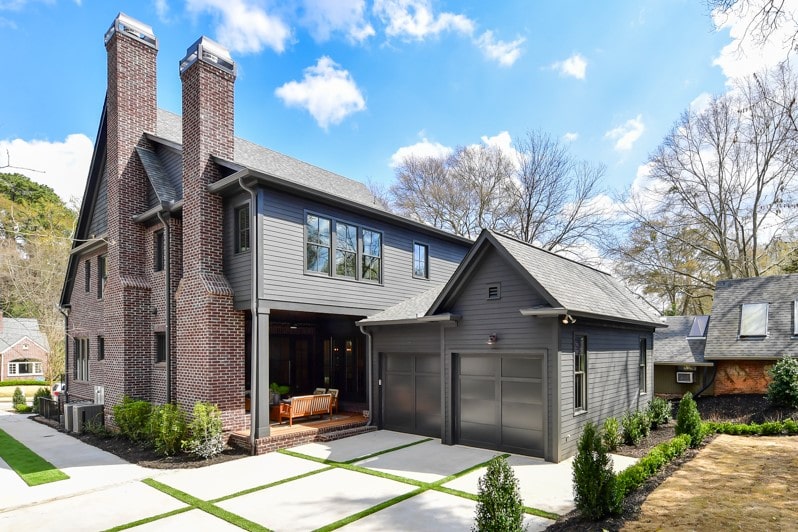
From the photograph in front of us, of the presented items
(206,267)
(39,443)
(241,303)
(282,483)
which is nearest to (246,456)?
(282,483)

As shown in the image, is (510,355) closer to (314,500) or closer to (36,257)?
(314,500)

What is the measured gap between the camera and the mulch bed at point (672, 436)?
583 centimetres

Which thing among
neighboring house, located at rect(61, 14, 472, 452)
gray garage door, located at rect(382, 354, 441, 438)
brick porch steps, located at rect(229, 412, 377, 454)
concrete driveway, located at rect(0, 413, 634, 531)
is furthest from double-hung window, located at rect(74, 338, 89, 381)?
gray garage door, located at rect(382, 354, 441, 438)

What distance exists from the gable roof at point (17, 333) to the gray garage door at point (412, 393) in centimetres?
3412

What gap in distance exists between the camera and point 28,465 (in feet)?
32.5

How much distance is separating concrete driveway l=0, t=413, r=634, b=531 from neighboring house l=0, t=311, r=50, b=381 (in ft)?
105

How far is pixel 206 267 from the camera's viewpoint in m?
11.0

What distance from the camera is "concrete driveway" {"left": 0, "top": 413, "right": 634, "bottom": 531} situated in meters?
6.37

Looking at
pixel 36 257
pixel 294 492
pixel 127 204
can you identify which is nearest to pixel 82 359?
pixel 127 204

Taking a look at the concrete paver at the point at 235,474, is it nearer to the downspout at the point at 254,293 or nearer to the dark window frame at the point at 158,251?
the downspout at the point at 254,293

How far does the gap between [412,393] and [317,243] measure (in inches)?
184

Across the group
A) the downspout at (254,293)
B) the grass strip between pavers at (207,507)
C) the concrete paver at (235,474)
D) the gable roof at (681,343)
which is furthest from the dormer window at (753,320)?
the grass strip between pavers at (207,507)

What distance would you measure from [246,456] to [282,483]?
2.33 meters

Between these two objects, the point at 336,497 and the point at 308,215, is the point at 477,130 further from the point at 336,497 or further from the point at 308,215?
the point at 336,497
